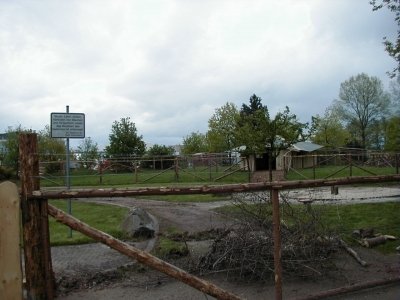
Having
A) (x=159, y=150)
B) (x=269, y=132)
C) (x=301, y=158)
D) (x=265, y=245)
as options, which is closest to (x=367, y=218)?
(x=265, y=245)

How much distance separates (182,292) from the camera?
6246 mm

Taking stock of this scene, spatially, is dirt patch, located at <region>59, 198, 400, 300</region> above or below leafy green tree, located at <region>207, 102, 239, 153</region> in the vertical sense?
below

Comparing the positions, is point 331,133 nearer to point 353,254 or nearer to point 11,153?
point 11,153

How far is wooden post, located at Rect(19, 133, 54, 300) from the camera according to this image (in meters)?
4.82

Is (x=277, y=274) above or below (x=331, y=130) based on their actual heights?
below

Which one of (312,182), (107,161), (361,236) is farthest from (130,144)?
(312,182)

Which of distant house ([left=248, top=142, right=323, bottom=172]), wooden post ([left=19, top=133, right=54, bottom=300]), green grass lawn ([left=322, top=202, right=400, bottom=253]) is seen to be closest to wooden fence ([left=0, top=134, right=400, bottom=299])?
wooden post ([left=19, top=133, right=54, bottom=300])

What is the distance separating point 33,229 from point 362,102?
79.6 meters

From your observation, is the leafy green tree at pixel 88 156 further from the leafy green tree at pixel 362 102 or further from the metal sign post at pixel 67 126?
the leafy green tree at pixel 362 102

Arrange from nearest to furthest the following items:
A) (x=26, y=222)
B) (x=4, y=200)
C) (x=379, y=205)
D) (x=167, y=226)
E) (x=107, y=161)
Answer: (x=4, y=200) → (x=26, y=222) → (x=167, y=226) → (x=379, y=205) → (x=107, y=161)

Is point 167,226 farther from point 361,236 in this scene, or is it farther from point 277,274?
point 277,274

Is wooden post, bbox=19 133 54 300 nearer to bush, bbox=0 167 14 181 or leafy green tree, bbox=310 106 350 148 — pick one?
bush, bbox=0 167 14 181

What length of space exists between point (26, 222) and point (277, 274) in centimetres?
263

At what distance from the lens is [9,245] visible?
4418 millimetres
